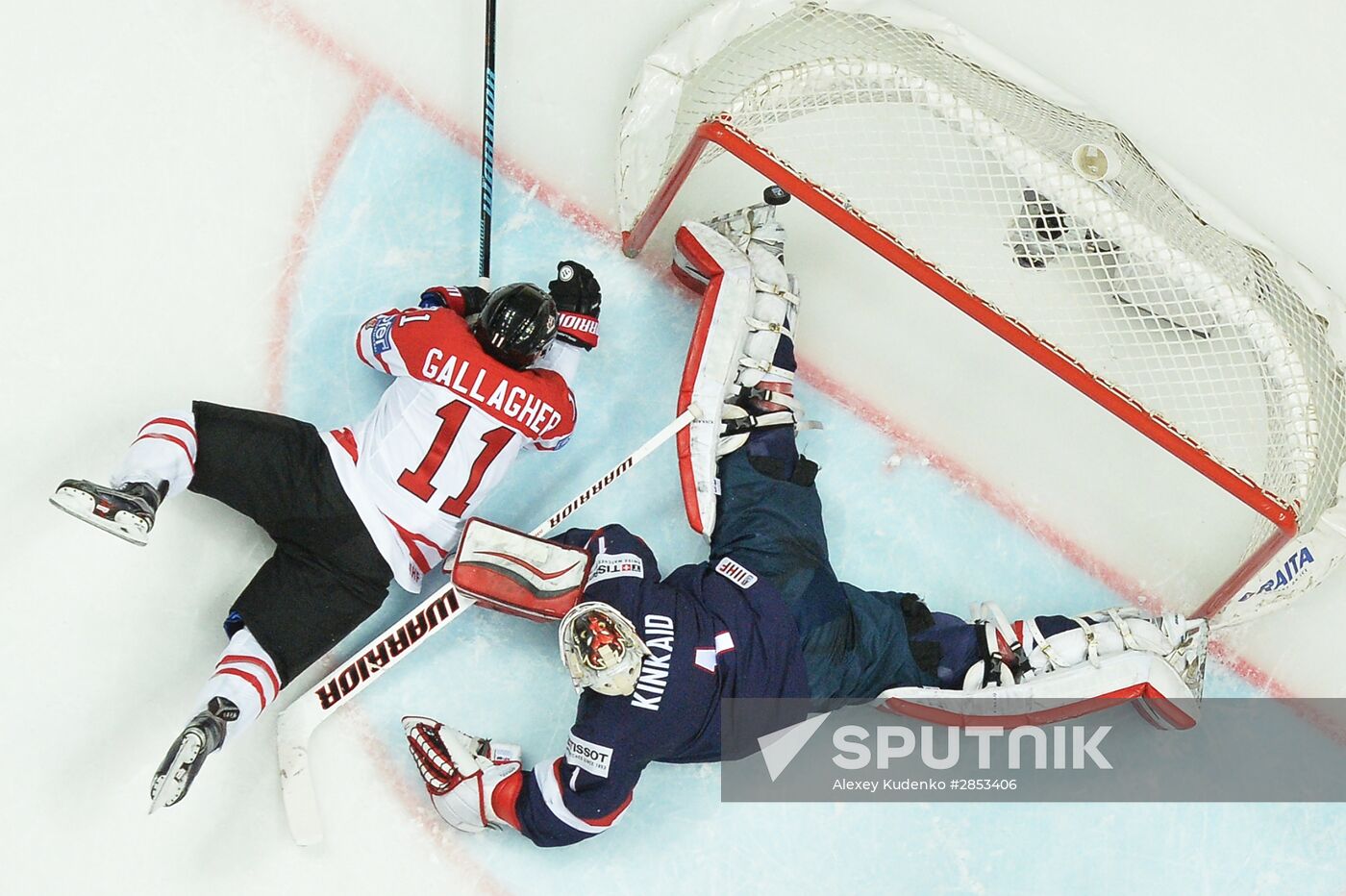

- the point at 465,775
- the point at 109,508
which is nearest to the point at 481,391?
the point at 109,508

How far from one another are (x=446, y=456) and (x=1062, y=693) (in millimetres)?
1438

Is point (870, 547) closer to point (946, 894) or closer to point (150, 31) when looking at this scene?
point (946, 894)

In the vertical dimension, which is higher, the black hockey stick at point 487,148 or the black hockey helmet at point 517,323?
the black hockey stick at point 487,148

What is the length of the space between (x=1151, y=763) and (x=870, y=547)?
850mm

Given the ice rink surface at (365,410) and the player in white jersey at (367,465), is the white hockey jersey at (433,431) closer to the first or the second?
the player in white jersey at (367,465)

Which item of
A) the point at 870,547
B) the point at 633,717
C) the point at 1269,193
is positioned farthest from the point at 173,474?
the point at 1269,193

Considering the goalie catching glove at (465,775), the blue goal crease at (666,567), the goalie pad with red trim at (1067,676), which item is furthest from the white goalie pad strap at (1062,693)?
the goalie catching glove at (465,775)

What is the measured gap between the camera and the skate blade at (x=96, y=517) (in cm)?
221

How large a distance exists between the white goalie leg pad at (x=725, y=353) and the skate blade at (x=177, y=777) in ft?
3.62

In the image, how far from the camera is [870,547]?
2.98m

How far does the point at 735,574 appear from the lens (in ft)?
8.43

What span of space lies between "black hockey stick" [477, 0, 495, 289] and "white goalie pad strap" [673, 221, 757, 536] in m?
0.49

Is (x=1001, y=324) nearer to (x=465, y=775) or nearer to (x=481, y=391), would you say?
(x=481, y=391)

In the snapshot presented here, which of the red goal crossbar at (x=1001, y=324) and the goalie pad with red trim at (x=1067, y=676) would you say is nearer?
the red goal crossbar at (x=1001, y=324)
